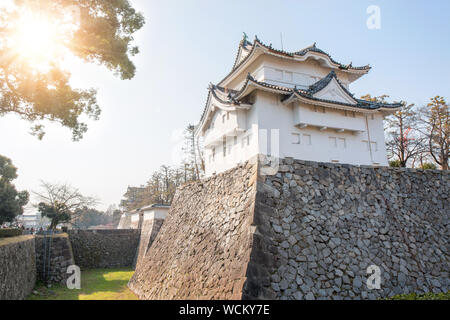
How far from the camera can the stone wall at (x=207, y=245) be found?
20.0 ft

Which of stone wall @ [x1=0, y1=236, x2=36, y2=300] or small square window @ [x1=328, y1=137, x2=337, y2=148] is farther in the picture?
small square window @ [x1=328, y1=137, x2=337, y2=148]

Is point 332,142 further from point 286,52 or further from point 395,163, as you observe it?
point 395,163

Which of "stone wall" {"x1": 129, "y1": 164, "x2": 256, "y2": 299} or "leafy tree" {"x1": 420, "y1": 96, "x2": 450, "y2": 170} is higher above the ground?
"leafy tree" {"x1": 420, "y1": 96, "x2": 450, "y2": 170}

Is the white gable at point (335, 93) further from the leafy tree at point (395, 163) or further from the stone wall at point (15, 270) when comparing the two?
the stone wall at point (15, 270)

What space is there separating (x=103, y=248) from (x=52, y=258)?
578 cm

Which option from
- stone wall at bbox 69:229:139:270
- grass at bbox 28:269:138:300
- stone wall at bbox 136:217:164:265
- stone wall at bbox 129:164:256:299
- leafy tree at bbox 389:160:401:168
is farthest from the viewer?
leafy tree at bbox 389:160:401:168

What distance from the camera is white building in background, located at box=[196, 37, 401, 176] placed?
43.4 ft

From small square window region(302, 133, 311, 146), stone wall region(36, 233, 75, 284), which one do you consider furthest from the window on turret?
stone wall region(36, 233, 75, 284)

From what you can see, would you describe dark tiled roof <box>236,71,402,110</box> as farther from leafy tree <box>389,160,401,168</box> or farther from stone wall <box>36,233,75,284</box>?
stone wall <box>36,233,75,284</box>

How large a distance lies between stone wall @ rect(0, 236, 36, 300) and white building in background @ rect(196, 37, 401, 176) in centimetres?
969

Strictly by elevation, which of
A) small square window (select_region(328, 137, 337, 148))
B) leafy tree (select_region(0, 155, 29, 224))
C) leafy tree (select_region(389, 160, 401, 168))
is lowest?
leafy tree (select_region(0, 155, 29, 224))

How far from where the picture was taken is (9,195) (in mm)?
18531

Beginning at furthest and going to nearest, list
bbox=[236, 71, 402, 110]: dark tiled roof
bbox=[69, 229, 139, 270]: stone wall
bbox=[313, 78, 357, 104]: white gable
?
1. bbox=[69, 229, 139, 270]: stone wall
2. bbox=[313, 78, 357, 104]: white gable
3. bbox=[236, 71, 402, 110]: dark tiled roof
